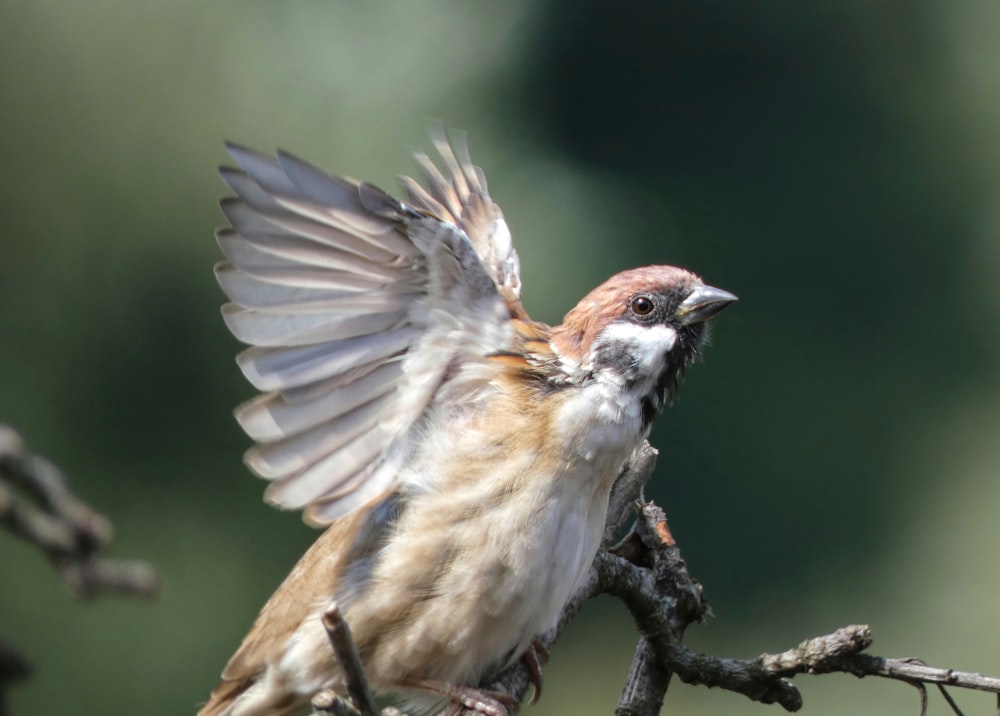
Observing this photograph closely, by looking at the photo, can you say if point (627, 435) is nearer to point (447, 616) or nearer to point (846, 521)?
point (447, 616)

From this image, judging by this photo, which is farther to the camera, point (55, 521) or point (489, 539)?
point (489, 539)

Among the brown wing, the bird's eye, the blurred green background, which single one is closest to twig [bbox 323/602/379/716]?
the brown wing

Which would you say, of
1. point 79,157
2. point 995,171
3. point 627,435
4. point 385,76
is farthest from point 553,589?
point 995,171

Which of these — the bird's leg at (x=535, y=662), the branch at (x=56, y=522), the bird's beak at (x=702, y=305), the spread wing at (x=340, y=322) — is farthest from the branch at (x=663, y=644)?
the branch at (x=56, y=522)

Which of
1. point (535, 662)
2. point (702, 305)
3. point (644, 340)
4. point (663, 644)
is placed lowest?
point (535, 662)

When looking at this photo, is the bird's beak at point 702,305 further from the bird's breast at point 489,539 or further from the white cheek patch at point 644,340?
the bird's breast at point 489,539

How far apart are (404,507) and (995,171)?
5925 mm

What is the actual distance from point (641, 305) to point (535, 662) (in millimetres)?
883

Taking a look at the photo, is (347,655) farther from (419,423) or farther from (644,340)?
(644,340)

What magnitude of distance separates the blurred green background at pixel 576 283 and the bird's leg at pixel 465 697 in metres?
3.24

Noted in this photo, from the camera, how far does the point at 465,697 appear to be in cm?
284

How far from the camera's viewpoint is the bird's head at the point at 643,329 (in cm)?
290

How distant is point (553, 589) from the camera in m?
2.77

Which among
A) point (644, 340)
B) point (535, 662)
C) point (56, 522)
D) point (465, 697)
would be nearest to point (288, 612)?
point (465, 697)
